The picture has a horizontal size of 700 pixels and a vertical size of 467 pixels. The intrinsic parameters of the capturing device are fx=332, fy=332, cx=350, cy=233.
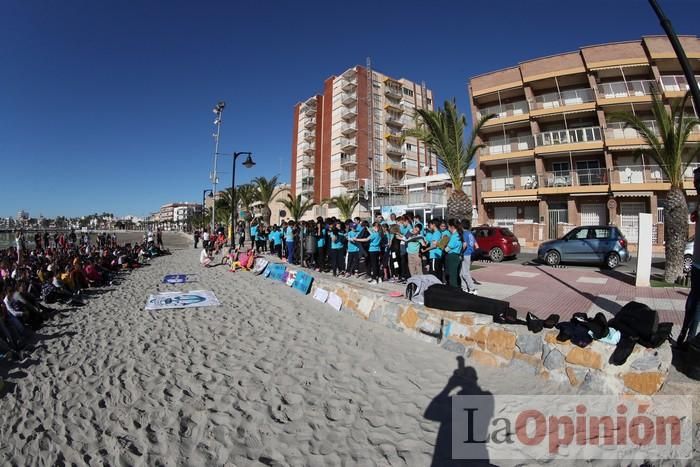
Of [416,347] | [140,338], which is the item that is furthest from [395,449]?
[140,338]

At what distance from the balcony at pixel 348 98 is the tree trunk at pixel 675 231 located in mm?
44129

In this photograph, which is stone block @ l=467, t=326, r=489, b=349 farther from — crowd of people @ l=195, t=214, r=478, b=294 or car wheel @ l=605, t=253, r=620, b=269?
car wheel @ l=605, t=253, r=620, b=269

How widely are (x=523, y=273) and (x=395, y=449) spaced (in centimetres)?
1022

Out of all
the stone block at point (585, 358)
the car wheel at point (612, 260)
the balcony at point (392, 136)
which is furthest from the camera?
the balcony at point (392, 136)

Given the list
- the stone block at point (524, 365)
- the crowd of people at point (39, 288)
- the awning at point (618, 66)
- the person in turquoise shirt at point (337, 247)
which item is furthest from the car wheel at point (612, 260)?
the awning at point (618, 66)

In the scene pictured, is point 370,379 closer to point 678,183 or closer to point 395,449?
point 395,449

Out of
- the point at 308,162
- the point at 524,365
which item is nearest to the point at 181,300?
the point at 524,365

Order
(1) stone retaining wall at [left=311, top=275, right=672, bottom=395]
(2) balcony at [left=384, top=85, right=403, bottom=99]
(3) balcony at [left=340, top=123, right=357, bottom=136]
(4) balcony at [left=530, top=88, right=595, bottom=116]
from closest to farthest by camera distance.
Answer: (1) stone retaining wall at [left=311, top=275, right=672, bottom=395] < (4) balcony at [left=530, top=88, right=595, bottom=116] < (3) balcony at [left=340, top=123, right=357, bottom=136] < (2) balcony at [left=384, top=85, right=403, bottom=99]

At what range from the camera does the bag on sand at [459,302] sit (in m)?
5.22

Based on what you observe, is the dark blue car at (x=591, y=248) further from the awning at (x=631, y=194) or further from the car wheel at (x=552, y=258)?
the awning at (x=631, y=194)

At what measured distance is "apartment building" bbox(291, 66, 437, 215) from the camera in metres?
48.5

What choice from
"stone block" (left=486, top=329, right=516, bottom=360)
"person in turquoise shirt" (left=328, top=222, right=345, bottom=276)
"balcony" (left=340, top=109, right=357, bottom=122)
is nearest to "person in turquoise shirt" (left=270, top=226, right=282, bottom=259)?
"person in turquoise shirt" (left=328, top=222, right=345, bottom=276)

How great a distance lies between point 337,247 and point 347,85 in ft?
148

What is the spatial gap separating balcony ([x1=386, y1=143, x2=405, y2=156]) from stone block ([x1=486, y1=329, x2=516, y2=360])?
157 feet
